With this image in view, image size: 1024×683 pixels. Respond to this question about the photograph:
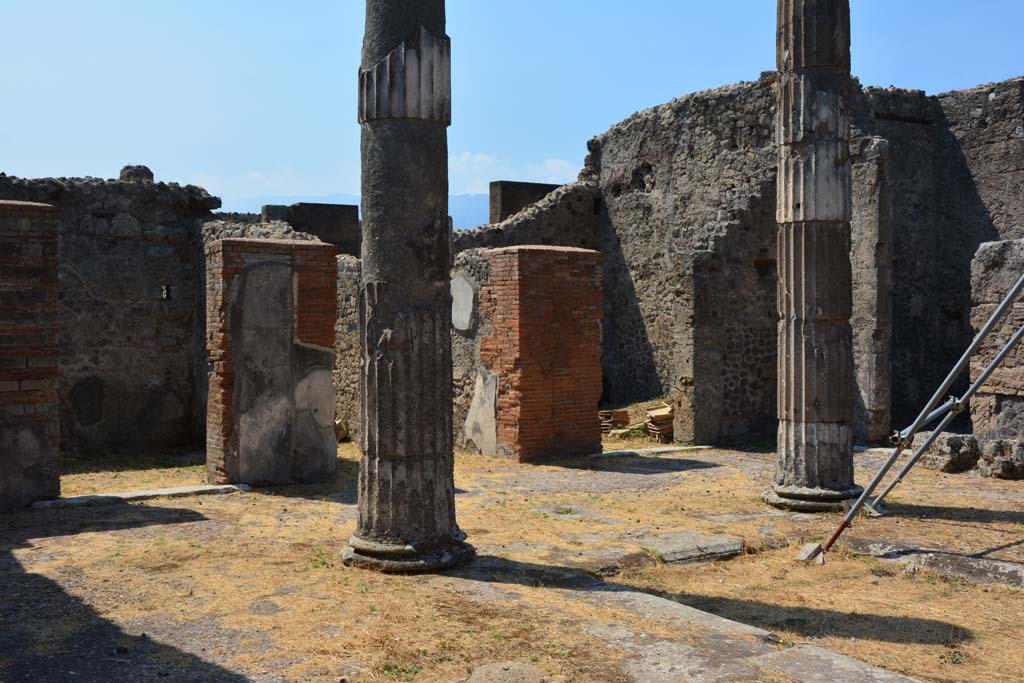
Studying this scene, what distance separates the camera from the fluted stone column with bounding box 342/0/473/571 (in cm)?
618

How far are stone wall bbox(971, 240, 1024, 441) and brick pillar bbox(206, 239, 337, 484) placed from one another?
761 cm

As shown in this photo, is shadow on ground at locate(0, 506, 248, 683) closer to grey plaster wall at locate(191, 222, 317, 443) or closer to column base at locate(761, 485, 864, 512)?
column base at locate(761, 485, 864, 512)

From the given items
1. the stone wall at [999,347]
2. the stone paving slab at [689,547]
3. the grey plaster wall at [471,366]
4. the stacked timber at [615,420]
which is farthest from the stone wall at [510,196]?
the stone paving slab at [689,547]

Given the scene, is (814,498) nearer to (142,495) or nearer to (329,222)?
(142,495)

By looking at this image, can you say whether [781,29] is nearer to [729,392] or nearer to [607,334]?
[729,392]

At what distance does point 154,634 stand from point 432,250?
9.06 ft

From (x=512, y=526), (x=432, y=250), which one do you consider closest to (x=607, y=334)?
(x=512, y=526)

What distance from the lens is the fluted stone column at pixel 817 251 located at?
8.70 m

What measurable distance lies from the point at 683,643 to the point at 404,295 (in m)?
2.74

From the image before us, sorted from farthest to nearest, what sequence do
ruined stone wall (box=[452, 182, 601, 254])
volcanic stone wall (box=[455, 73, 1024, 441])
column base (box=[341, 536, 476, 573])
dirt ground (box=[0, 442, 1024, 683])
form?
ruined stone wall (box=[452, 182, 601, 254])
volcanic stone wall (box=[455, 73, 1024, 441])
column base (box=[341, 536, 476, 573])
dirt ground (box=[0, 442, 1024, 683])

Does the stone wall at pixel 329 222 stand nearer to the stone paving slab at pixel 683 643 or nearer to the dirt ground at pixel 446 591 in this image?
the dirt ground at pixel 446 591

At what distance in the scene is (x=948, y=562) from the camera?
6.69 meters

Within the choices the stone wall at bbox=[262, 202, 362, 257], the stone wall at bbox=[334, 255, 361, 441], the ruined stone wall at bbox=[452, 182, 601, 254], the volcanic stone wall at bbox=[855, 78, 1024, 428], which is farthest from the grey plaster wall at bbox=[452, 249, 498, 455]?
the volcanic stone wall at bbox=[855, 78, 1024, 428]

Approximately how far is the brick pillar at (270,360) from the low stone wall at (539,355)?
250cm
